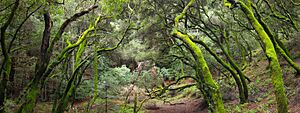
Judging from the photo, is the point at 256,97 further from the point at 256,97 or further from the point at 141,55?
the point at 141,55

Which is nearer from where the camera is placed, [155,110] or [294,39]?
[294,39]

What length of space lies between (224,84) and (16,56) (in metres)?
13.0

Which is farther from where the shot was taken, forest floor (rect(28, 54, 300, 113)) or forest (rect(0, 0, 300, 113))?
forest floor (rect(28, 54, 300, 113))

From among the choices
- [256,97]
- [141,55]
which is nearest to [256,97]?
[256,97]

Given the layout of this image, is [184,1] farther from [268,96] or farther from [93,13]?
[268,96]

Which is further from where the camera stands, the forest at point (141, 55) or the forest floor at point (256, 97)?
the forest floor at point (256, 97)

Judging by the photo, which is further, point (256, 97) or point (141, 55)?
point (141, 55)

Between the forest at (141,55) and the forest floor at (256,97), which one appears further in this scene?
the forest floor at (256,97)

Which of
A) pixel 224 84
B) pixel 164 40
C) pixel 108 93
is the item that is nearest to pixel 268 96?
pixel 224 84

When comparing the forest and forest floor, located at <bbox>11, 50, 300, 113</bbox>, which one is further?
forest floor, located at <bbox>11, 50, 300, 113</bbox>

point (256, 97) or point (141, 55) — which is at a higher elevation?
point (141, 55)

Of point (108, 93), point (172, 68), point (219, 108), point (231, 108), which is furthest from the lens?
point (172, 68)

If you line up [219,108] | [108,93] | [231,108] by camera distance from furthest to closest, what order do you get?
[108,93] → [231,108] → [219,108]

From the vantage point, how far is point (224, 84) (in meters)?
16.9
